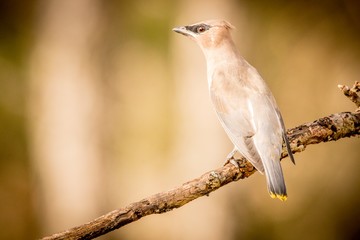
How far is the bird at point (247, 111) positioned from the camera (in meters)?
2.47

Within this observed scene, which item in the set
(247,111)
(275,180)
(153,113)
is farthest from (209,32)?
(153,113)

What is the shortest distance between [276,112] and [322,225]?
537 cm

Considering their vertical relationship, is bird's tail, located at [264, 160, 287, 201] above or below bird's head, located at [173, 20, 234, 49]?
below

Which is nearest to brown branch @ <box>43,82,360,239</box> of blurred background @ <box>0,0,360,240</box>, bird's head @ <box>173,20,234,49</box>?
bird's head @ <box>173,20,234,49</box>

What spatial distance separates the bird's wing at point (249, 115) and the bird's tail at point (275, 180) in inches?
1.6

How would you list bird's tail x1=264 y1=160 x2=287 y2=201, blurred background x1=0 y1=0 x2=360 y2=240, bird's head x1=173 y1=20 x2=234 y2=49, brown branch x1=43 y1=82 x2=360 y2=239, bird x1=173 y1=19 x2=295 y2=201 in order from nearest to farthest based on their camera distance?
brown branch x1=43 y1=82 x2=360 y2=239
bird's tail x1=264 y1=160 x2=287 y2=201
bird x1=173 y1=19 x2=295 y2=201
bird's head x1=173 y1=20 x2=234 y2=49
blurred background x1=0 y1=0 x2=360 y2=240

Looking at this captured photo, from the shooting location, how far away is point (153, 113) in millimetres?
8383

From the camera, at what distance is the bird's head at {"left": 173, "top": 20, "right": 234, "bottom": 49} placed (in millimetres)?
3062

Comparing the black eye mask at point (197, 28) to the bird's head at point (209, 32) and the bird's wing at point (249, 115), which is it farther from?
the bird's wing at point (249, 115)

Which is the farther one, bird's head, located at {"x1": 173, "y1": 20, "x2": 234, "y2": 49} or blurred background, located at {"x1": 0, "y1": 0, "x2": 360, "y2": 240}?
blurred background, located at {"x1": 0, "y1": 0, "x2": 360, "y2": 240}

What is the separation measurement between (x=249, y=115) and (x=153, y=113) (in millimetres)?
5784

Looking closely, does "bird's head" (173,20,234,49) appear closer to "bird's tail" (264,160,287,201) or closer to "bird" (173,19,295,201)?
"bird" (173,19,295,201)

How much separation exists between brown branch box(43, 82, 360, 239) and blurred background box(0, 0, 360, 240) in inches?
135

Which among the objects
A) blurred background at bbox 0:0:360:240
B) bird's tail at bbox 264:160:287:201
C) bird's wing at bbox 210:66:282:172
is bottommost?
blurred background at bbox 0:0:360:240
